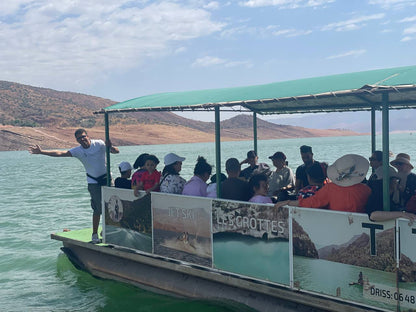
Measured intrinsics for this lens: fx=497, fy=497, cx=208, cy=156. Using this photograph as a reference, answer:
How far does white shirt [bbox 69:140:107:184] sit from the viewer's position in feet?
25.5

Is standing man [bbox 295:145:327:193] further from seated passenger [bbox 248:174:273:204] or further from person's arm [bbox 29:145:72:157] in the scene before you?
person's arm [bbox 29:145:72:157]

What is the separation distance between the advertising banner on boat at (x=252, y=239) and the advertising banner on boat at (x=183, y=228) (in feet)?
0.54

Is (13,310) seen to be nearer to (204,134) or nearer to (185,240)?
(185,240)

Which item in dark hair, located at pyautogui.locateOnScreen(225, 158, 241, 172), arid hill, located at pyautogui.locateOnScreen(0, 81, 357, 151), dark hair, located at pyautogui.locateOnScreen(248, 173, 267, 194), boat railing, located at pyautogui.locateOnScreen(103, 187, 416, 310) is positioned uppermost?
arid hill, located at pyautogui.locateOnScreen(0, 81, 357, 151)

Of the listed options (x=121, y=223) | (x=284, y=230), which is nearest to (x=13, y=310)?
(x=121, y=223)

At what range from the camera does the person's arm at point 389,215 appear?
14.1ft

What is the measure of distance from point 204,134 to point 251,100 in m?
121

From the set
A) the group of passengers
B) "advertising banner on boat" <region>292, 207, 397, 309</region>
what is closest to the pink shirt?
the group of passengers

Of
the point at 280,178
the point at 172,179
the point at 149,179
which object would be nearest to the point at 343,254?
the point at 280,178

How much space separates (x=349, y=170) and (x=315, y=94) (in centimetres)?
81

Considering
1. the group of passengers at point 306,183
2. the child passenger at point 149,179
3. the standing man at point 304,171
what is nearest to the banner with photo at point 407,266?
the group of passengers at point 306,183

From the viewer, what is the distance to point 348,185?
15.8ft

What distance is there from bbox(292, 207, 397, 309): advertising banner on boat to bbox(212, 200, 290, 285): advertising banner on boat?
19 centimetres

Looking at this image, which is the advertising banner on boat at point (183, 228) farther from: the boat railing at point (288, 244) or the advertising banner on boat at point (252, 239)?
the advertising banner on boat at point (252, 239)
